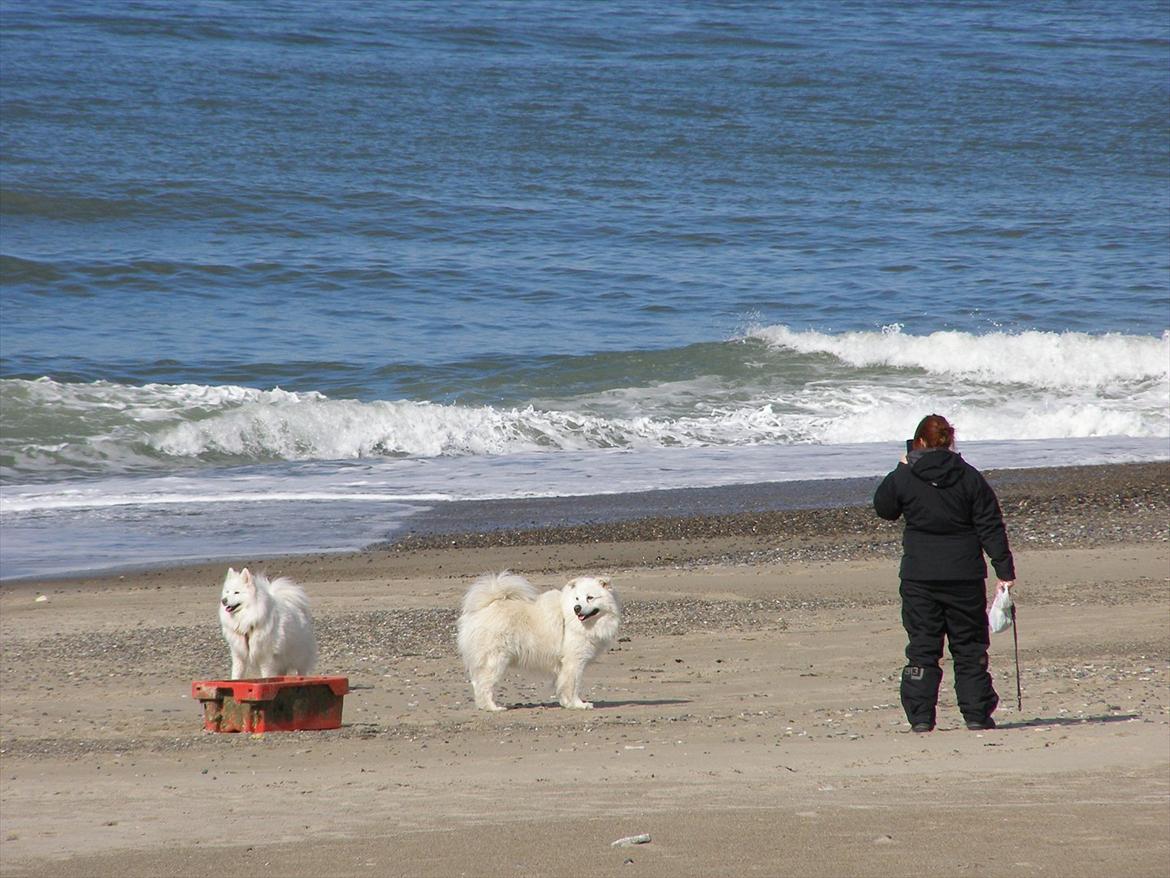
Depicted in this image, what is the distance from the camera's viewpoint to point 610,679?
812 centimetres

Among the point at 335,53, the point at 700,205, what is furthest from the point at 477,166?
the point at 335,53

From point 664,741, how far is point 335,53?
32.4 m

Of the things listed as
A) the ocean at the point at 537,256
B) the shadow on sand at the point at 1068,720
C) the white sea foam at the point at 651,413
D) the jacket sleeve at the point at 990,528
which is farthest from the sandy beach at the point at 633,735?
the white sea foam at the point at 651,413

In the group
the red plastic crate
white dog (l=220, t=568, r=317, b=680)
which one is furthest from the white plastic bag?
white dog (l=220, t=568, r=317, b=680)

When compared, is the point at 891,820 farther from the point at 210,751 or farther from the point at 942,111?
the point at 942,111

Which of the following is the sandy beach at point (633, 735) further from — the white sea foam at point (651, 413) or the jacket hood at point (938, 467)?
the white sea foam at point (651, 413)

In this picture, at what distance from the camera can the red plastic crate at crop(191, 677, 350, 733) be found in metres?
6.87

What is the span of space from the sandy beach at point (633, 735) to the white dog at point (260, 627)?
462mm

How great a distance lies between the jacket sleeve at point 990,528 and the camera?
243 inches

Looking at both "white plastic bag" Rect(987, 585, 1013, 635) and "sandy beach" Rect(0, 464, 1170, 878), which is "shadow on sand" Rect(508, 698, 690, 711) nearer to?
"sandy beach" Rect(0, 464, 1170, 878)

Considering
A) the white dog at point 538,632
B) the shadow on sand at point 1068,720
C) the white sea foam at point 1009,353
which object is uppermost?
the white sea foam at point 1009,353

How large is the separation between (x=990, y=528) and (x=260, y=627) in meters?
3.59

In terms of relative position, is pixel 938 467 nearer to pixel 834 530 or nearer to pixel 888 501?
pixel 888 501

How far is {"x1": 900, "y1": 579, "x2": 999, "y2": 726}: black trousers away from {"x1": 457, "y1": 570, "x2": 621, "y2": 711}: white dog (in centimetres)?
166
